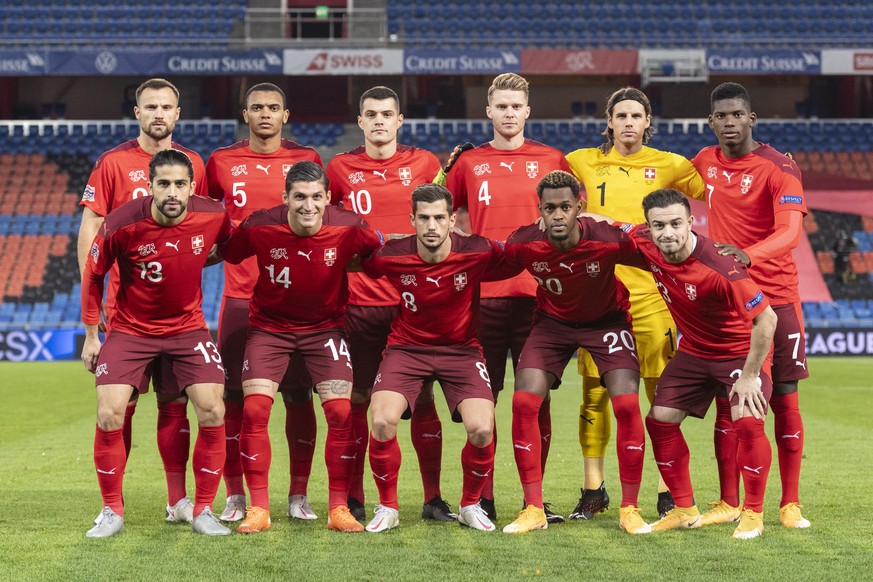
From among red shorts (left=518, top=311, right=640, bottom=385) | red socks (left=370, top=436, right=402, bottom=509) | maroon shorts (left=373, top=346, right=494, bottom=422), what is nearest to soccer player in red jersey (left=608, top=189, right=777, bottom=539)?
red shorts (left=518, top=311, right=640, bottom=385)

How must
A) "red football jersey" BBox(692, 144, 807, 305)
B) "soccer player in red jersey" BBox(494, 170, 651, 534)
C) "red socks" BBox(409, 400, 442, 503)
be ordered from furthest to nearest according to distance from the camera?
"red socks" BBox(409, 400, 442, 503), "red football jersey" BBox(692, 144, 807, 305), "soccer player in red jersey" BBox(494, 170, 651, 534)

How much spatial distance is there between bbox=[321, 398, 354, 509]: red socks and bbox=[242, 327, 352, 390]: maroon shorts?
0.15 metres

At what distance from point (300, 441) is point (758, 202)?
2781mm

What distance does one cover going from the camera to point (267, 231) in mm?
5605

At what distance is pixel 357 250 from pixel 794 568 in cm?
259

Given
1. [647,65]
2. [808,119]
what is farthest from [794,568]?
[808,119]

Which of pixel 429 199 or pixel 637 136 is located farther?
pixel 637 136

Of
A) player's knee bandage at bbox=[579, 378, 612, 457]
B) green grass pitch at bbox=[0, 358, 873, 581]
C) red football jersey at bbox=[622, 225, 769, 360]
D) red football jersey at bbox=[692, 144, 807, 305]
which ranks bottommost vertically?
green grass pitch at bbox=[0, 358, 873, 581]

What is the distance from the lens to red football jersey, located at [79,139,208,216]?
20.0 ft

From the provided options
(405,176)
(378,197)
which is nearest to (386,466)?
(378,197)

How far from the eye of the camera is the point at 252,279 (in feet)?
20.0

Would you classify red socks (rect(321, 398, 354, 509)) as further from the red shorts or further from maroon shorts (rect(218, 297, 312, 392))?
the red shorts

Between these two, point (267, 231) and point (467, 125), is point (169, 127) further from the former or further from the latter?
point (467, 125)

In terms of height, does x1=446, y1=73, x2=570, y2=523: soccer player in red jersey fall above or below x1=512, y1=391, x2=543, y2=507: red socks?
above
